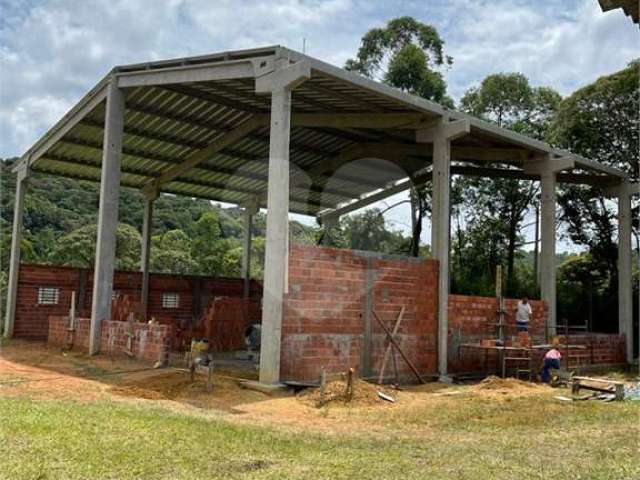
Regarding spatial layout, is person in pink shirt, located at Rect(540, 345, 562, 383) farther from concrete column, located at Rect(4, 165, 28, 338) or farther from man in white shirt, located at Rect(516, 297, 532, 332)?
concrete column, located at Rect(4, 165, 28, 338)

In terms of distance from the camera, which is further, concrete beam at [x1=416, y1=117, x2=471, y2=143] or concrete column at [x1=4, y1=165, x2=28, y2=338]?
concrete column at [x1=4, y1=165, x2=28, y2=338]

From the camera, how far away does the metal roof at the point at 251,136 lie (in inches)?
578

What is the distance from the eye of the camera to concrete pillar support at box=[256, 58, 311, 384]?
11.6 m

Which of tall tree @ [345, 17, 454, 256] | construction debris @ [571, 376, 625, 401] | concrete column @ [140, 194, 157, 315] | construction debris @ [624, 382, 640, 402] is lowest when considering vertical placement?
construction debris @ [624, 382, 640, 402]

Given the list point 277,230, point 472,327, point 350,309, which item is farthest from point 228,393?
point 472,327

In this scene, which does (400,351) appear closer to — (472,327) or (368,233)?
(472,327)

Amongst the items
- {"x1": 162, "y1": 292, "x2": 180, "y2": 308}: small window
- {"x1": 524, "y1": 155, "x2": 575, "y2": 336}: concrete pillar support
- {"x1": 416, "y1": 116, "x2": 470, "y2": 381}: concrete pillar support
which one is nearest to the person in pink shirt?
{"x1": 416, "y1": 116, "x2": 470, "y2": 381}: concrete pillar support

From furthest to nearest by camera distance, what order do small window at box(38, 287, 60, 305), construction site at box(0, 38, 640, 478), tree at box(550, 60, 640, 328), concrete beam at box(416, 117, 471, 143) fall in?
tree at box(550, 60, 640, 328), small window at box(38, 287, 60, 305), concrete beam at box(416, 117, 471, 143), construction site at box(0, 38, 640, 478)

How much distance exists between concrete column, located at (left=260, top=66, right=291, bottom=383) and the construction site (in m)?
0.03

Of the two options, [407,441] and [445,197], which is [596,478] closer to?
[407,441]

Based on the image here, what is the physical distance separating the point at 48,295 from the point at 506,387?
14.5 m

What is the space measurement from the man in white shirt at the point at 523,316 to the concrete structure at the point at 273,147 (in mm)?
1834

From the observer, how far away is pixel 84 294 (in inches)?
829

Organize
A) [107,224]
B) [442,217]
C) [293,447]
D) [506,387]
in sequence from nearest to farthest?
[293,447] → [506,387] → [107,224] → [442,217]
